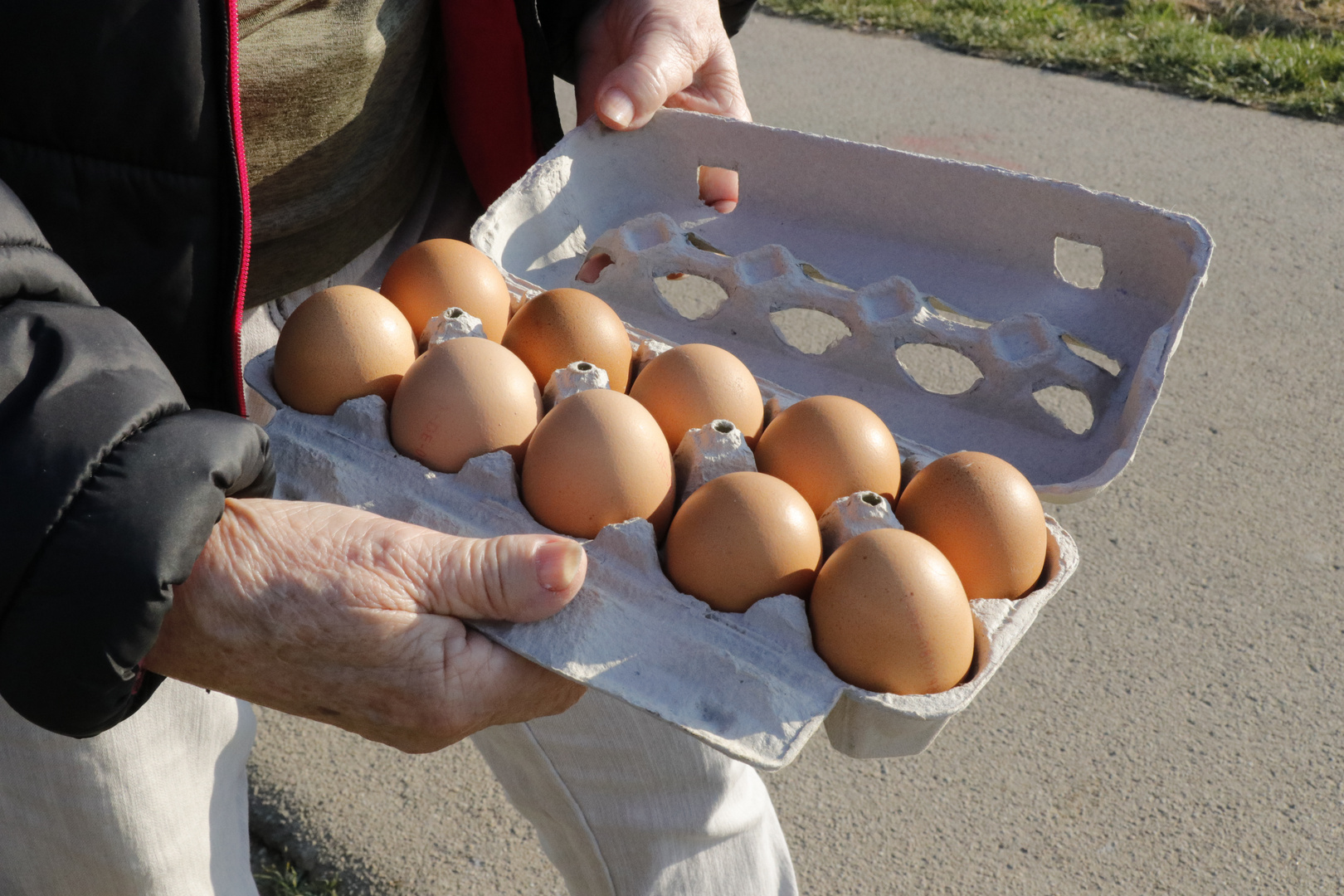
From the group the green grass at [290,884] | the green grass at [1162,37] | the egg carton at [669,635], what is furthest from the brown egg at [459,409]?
the green grass at [1162,37]

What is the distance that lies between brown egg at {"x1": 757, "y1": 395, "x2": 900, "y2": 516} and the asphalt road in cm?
58

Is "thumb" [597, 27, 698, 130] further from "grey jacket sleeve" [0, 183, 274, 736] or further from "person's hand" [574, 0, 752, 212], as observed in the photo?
"grey jacket sleeve" [0, 183, 274, 736]

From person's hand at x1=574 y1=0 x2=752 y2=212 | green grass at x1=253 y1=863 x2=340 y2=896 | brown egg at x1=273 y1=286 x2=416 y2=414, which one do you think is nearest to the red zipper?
brown egg at x1=273 y1=286 x2=416 y2=414

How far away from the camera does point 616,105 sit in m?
1.64

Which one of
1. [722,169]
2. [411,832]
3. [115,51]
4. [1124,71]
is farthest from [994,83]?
[115,51]

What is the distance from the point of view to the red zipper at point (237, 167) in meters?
1.08

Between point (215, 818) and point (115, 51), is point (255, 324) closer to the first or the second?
point (115, 51)

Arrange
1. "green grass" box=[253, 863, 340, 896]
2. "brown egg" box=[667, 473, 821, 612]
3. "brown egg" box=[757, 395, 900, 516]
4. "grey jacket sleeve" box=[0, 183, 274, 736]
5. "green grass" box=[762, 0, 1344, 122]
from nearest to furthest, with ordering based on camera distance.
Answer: "grey jacket sleeve" box=[0, 183, 274, 736]
"brown egg" box=[667, 473, 821, 612]
"brown egg" box=[757, 395, 900, 516]
"green grass" box=[253, 863, 340, 896]
"green grass" box=[762, 0, 1344, 122]

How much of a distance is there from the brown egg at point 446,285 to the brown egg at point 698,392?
243 mm

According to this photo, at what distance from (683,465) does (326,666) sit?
17.8 inches

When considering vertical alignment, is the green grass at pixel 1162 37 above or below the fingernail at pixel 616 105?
below

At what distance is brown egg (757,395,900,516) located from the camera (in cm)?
123

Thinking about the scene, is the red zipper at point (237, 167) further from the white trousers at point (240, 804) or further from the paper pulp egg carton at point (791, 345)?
the white trousers at point (240, 804)

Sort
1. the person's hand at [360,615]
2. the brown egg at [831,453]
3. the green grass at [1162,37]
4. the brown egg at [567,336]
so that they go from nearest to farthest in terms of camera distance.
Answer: the person's hand at [360,615] < the brown egg at [831,453] < the brown egg at [567,336] < the green grass at [1162,37]
